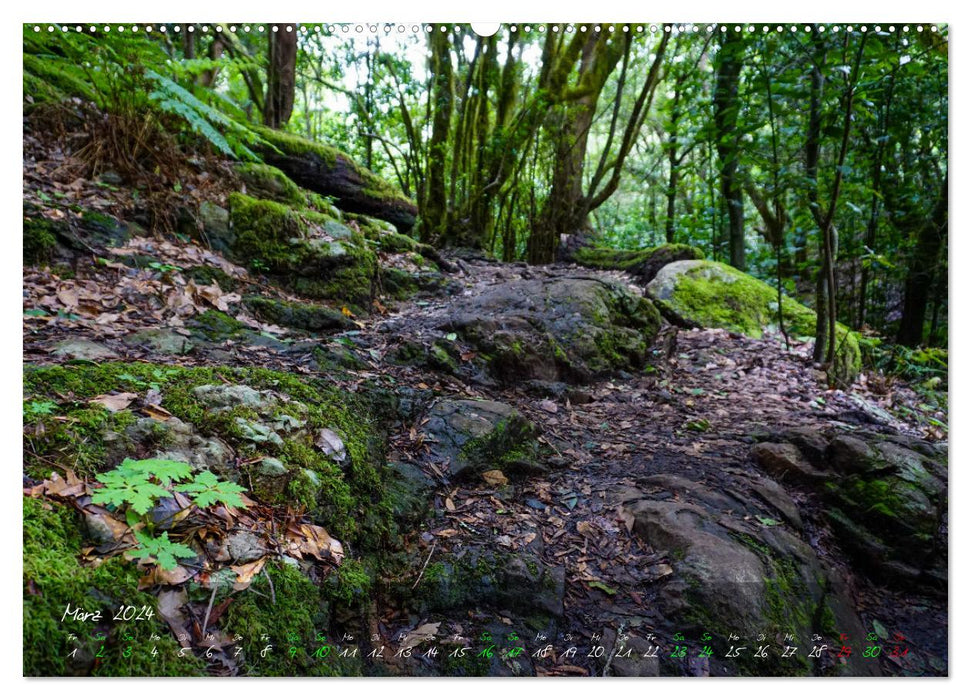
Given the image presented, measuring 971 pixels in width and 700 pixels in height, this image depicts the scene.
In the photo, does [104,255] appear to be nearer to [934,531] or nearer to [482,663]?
[482,663]

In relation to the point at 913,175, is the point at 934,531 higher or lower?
lower

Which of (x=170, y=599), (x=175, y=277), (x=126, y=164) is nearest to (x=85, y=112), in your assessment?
(x=126, y=164)

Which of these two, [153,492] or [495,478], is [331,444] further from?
[495,478]

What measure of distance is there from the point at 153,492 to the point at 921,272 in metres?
4.14

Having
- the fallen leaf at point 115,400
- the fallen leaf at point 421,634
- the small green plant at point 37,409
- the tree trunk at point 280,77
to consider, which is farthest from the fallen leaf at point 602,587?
the tree trunk at point 280,77

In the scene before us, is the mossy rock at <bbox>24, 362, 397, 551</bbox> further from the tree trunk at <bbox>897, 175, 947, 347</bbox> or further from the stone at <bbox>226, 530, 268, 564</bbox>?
the tree trunk at <bbox>897, 175, 947, 347</bbox>

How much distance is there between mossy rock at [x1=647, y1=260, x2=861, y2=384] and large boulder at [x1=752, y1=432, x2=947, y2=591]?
284 cm

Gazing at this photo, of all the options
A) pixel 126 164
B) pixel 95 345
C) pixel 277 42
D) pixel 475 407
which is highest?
pixel 277 42

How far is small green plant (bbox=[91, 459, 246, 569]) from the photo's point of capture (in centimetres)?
128

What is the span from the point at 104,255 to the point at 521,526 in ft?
10.5

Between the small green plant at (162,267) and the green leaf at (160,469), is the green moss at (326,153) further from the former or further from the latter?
the green leaf at (160,469)

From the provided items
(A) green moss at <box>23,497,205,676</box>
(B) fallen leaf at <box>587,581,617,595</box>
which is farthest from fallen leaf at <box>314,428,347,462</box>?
(B) fallen leaf at <box>587,581,617,595</box>

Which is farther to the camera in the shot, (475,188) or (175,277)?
(475,188)

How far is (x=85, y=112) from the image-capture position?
11.8ft
